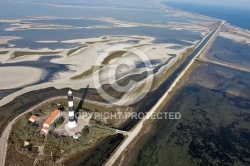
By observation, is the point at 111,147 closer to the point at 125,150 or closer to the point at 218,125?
the point at 125,150

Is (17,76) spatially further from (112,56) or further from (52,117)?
(112,56)

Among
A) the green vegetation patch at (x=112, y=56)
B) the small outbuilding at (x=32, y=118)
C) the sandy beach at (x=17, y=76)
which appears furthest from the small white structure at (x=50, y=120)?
the green vegetation patch at (x=112, y=56)

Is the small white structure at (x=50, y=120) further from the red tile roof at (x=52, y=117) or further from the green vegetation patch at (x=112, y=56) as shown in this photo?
the green vegetation patch at (x=112, y=56)

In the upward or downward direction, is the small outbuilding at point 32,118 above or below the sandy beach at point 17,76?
above

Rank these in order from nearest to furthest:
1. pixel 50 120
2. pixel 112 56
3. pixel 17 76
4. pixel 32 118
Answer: pixel 50 120 → pixel 32 118 → pixel 17 76 → pixel 112 56

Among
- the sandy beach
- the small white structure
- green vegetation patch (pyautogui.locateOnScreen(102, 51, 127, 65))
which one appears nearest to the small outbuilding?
the small white structure

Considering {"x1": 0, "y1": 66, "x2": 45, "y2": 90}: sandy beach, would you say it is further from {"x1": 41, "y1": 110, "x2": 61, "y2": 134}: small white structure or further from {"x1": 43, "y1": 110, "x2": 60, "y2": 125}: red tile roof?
{"x1": 41, "y1": 110, "x2": 61, "y2": 134}: small white structure

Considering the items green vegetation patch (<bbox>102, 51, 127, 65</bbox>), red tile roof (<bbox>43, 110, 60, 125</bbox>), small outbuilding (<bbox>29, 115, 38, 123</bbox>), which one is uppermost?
red tile roof (<bbox>43, 110, 60, 125</bbox>)

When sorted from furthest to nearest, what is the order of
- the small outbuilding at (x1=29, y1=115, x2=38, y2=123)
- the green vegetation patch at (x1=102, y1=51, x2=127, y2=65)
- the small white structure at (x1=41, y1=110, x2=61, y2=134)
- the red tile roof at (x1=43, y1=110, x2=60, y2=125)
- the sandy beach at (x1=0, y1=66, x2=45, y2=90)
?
the green vegetation patch at (x1=102, y1=51, x2=127, y2=65), the sandy beach at (x1=0, y1=66, x2=45, y2=90), the small outbuilding at (x1=29, y1=115, x2=38, y2=123), the red tile roof at (x1=43, y1=110, x2=60, y2=125), the small white structure at (x1=41, y1=110, x2=61, y2=134)

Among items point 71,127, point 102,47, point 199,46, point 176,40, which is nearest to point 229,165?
point 71,127

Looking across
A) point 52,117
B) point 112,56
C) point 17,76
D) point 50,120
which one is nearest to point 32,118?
point 52,117

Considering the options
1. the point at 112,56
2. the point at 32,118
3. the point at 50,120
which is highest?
the point at 50,120
